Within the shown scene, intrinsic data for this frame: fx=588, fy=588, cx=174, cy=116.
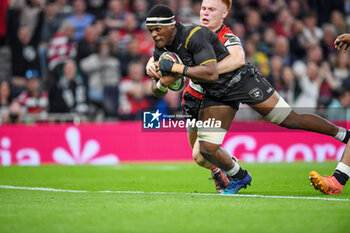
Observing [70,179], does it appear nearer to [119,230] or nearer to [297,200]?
[297,200]

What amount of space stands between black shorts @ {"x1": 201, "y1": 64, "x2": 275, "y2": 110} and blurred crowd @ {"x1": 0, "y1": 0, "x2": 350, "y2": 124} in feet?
23.8

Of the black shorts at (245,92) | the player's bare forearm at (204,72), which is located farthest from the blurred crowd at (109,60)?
the player's bare forearm at (204,72)

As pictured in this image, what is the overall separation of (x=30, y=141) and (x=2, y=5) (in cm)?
407

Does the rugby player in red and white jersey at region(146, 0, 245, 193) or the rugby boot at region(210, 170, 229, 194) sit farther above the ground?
the rugby player in red and white jersey at region(146, 0, 245, 193)

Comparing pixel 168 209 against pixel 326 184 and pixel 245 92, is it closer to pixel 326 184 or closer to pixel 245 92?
pixel 245 92

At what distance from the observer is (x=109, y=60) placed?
1495 centimetres

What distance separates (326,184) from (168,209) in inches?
87.3

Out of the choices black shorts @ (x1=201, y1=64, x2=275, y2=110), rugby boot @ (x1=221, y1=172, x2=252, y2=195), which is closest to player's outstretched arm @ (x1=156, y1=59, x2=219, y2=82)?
black shorts @ (x1=201, y1=64, x2=275, y2=110)

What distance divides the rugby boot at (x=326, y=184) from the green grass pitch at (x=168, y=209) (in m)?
0.11

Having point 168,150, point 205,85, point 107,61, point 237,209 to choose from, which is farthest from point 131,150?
point 237,209

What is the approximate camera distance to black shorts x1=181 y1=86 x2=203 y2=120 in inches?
298

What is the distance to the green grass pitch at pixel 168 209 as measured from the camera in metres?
4.70

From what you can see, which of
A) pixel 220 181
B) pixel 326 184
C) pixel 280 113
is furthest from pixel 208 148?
pixel 326 184

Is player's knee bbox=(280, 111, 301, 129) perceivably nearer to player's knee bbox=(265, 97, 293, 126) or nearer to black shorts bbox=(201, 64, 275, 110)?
player's knee bbox=(265, 97, 293, 126)
